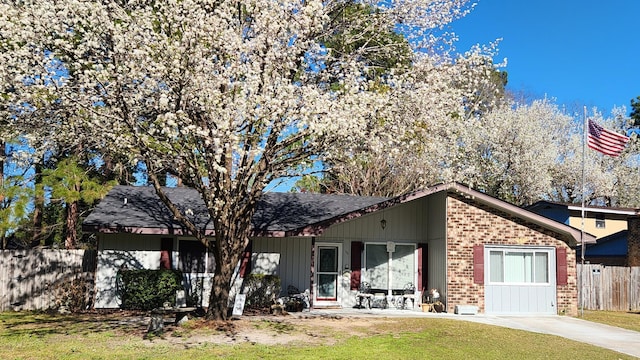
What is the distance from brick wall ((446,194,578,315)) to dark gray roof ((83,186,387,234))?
304 cm

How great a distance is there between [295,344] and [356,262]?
24.4 ft

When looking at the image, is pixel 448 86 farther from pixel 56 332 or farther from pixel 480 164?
pixel 480 164

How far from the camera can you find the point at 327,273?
59.7 feet

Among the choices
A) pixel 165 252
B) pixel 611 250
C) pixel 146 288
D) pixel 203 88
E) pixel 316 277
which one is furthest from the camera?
pixel 611 250

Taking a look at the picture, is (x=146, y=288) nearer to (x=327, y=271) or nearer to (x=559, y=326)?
(x=327, y=271)

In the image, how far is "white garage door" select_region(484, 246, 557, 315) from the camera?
17.0 m

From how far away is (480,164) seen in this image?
110ft

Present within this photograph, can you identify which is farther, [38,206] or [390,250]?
[38,206]

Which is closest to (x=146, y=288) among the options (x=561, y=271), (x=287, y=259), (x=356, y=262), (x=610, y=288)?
(x=287, y=259)

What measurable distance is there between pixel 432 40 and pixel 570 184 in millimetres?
25890

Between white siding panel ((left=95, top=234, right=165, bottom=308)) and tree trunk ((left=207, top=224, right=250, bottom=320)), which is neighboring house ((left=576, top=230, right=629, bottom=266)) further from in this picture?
white siding panel ((left=95, top=234, right=165, bottom=308))

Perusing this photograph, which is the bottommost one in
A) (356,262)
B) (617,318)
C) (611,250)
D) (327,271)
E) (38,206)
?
(617,318)

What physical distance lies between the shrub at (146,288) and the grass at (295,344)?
168 centimetres

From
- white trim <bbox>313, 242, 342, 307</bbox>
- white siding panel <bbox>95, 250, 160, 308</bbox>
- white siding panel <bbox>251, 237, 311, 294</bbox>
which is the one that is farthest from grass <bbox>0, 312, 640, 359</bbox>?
white siding panel <bbox>251, 237, 311, 294</bbox>
